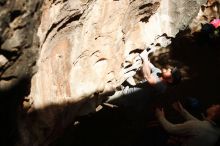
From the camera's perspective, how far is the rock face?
3108 millimetres

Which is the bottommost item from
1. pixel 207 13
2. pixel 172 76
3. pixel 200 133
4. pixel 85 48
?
pixel 200 133

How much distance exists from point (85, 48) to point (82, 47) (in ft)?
0.22

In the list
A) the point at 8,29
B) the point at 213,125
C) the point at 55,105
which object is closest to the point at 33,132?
the point at 55,105

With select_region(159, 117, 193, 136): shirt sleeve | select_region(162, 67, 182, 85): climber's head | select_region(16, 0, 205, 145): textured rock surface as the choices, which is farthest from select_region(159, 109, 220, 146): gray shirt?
select_region(16, 0, 205, 145): textured rock surface

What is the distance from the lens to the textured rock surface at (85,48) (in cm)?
319

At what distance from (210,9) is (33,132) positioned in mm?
5451

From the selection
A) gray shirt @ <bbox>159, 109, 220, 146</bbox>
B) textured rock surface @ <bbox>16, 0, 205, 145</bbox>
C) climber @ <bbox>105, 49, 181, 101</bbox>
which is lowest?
gray shirt @ <bbox>159, 109, 220, 146</bbox>

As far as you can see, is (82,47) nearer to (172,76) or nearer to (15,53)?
(172,76)

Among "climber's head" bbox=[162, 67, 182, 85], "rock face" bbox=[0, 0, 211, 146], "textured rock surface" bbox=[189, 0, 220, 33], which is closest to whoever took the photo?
"rock face" bbox=[0, 0, 211, 146]

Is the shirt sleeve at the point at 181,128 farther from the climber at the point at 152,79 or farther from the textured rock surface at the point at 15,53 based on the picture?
the textured rock surface at the point at 15,53

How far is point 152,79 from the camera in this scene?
15.2 ft

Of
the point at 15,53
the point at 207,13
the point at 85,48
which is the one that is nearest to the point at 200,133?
the point at 85,48

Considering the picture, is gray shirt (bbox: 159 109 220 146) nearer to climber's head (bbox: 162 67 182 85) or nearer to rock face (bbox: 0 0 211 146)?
climber's head (bbox: 162 67 182 85)

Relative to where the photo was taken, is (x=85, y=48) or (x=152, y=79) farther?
(x=152, y=79)
